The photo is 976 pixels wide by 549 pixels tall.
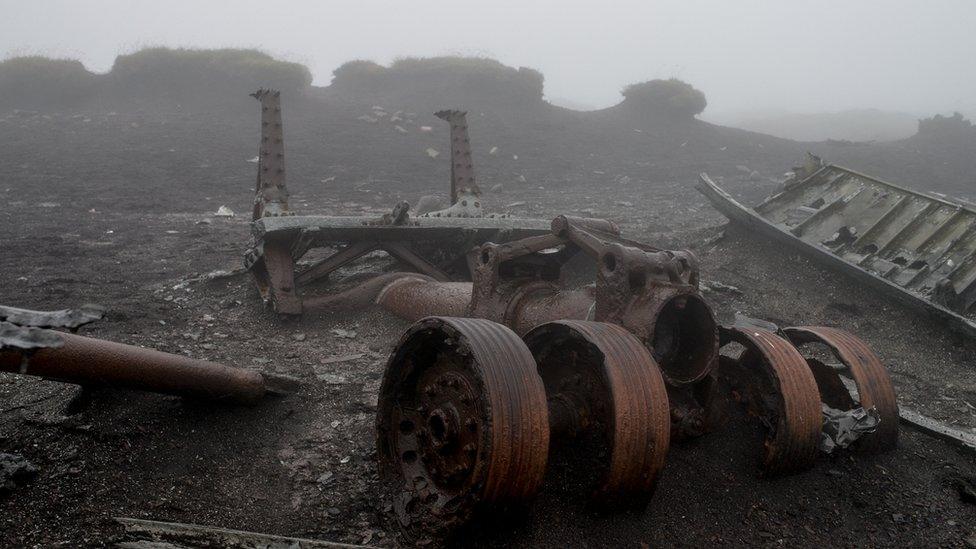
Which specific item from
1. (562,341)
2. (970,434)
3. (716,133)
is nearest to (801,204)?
(970,434)

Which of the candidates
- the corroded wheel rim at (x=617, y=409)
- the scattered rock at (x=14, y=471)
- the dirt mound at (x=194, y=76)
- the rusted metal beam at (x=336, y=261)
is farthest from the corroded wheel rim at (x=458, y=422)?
the dirt mound at (x=194, y=76)

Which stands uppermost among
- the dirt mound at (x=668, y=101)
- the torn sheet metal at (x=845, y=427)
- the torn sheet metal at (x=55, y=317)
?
the dirt mound at (x=668, y=101)

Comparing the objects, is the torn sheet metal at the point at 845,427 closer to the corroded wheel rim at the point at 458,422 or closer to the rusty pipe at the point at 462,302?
the rusty pipe at the point at 462,302

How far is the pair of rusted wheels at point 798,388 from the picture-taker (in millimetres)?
2801

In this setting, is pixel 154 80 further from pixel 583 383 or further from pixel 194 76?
pixel 583 383

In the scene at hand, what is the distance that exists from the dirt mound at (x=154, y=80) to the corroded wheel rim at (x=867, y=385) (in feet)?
56.7

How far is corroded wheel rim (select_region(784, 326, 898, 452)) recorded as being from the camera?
311 cm

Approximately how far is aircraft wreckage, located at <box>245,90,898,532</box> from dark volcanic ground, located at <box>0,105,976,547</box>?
20 cm

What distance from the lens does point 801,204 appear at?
7.66m

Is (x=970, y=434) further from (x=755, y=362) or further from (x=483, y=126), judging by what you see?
(x=483, y=126)

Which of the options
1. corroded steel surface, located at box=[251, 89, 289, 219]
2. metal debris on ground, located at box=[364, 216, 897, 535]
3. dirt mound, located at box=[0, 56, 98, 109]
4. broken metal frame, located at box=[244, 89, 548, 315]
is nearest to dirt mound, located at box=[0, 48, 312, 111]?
dirt mound, located at box=[0, 56, 98, 109]

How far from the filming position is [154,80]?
1762cm

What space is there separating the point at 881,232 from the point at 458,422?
233 inches

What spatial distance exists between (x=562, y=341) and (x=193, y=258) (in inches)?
231
